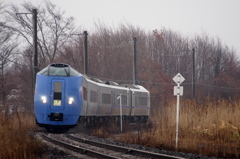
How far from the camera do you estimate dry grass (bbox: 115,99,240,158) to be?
14578 mm

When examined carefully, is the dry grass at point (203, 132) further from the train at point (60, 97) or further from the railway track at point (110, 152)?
the train at point (60, 97)

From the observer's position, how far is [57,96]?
744 inches

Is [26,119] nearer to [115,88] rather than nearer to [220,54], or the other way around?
[115,88]

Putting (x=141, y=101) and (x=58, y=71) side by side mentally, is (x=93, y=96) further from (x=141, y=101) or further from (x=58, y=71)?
(x=141, y=101)

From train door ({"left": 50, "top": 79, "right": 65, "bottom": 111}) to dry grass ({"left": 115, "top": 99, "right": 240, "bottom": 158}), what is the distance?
326 centimetres

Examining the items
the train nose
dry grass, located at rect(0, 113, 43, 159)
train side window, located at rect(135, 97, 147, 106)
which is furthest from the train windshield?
train side window, located at rect(135, 97, 147, 106)

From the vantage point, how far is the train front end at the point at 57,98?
18.8m

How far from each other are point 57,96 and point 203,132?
6.65 m

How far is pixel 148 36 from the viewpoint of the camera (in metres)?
57.4

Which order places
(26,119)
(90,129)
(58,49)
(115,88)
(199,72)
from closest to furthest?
(90,129) → (26,119) → (115,88) → (58,49) → (199,72)

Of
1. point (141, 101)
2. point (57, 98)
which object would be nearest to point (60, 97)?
point (57, 98)

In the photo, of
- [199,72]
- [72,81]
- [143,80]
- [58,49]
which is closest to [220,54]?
[199,72]

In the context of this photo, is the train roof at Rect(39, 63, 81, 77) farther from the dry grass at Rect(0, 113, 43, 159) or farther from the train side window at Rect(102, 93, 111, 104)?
the train side window at Rect(102, 93, 111, 104)

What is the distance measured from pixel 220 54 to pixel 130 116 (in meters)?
33.9
